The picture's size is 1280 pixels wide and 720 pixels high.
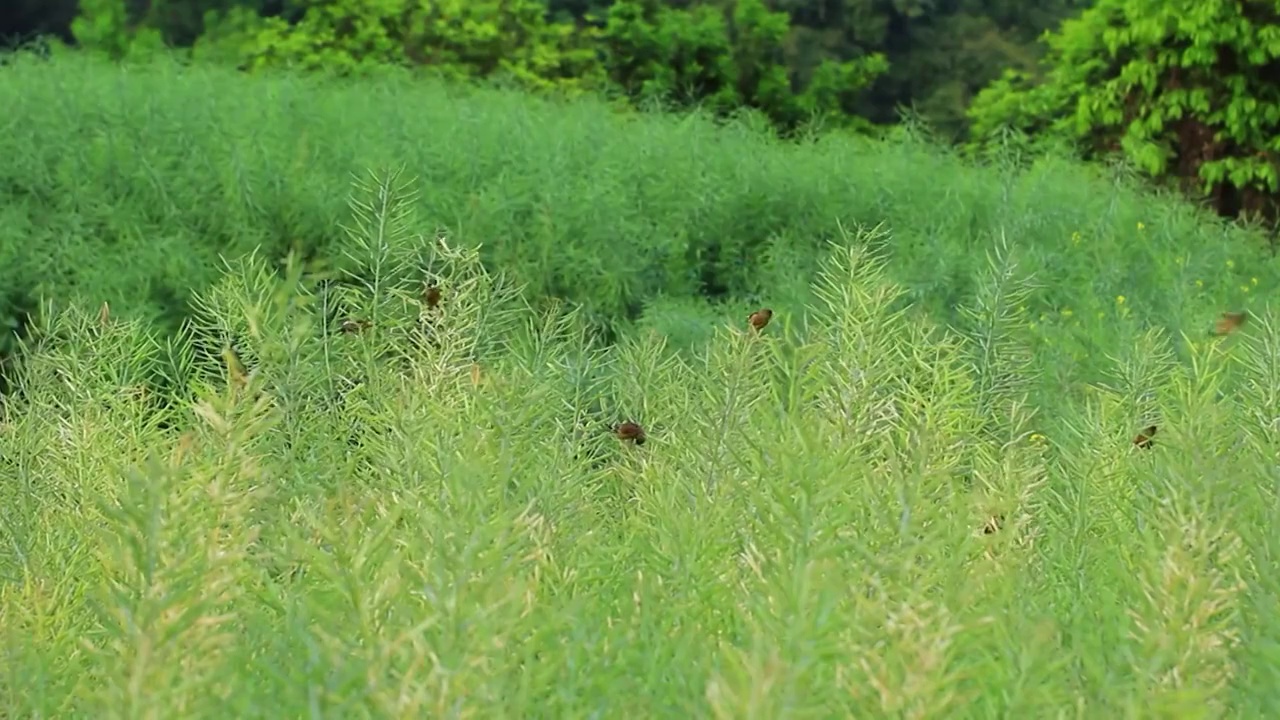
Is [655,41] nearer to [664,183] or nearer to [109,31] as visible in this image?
[109,31]

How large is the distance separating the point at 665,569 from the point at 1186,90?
10228mm

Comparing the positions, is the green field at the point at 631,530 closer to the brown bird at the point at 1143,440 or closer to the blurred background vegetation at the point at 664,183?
the brown bird at the point at 1143,440

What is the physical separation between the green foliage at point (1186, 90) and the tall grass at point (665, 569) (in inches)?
350

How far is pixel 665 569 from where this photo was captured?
4.24ft

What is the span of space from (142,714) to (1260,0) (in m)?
10.9

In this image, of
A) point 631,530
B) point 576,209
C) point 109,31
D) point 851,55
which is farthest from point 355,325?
point 851,55

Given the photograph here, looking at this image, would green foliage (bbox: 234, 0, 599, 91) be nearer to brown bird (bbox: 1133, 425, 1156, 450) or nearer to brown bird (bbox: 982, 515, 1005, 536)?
brown bird (bbox: 1133, 425, 1156, 450)

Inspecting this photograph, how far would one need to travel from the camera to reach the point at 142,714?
0.82 meters

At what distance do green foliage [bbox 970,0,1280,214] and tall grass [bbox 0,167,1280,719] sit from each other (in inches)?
350

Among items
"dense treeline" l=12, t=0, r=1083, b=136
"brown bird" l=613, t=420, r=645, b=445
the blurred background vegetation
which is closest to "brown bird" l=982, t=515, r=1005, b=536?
"brown bird" l=613, t=420, r=645, b=445

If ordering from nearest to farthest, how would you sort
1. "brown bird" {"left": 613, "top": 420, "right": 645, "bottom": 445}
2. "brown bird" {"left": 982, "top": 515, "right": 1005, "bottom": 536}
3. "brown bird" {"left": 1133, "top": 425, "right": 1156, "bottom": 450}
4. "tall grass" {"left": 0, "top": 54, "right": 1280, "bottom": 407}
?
1. "brown bird" {"left": 982, "top": 515, "right": 1005, "bottom": 536}
2. "brown bird" {"left": 1133, "top": 425, "right": 1156, "bottom": 450}
3. "brown bird" {"left": 613, "top": 420, "right": 645, "bottom": 445}
4. "tall grass" {"left": 0, "top": 54, "right": 1280, "bottom": 407}

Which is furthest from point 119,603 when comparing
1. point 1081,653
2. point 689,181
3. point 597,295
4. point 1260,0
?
point 1260,0

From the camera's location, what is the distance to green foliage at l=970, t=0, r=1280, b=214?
34.0ft

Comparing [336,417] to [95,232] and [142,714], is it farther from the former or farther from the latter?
[95,232]
